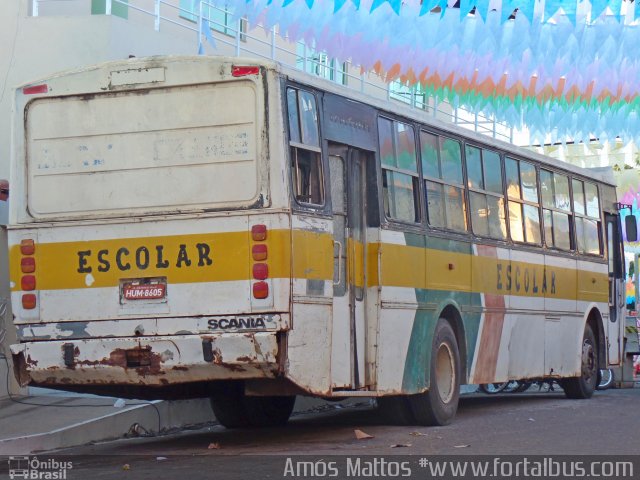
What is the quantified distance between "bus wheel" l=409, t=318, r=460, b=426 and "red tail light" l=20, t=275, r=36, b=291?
4148mm

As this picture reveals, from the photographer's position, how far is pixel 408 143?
13164 millimetres

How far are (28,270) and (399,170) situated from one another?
12.6 feet

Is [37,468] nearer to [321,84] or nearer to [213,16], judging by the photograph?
[321,84]

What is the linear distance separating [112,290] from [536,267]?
287 inches

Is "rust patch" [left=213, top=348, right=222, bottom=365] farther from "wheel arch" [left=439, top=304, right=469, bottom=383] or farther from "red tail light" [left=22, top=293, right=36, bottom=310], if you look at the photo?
"wheel arch" [left=439, top=304, right=469, bottom=383]

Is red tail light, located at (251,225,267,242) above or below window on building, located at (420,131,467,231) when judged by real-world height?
below

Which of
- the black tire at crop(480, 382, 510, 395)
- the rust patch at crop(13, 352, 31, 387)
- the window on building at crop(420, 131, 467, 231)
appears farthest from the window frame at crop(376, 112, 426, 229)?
the black tire at crop(480, 382, 510, 395)

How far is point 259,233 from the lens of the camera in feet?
34.2

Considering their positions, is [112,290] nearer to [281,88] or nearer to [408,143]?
[281,88]

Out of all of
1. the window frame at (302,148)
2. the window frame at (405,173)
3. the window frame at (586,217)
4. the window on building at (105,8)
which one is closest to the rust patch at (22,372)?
the window frame at (302,148)

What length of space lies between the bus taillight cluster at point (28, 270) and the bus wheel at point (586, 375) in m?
9.29

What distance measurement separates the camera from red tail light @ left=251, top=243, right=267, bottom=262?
10.4 meters

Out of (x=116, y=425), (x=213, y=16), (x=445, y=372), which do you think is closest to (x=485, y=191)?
(x=445, y=372)

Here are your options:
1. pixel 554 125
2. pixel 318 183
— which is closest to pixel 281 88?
pixel 318 183
